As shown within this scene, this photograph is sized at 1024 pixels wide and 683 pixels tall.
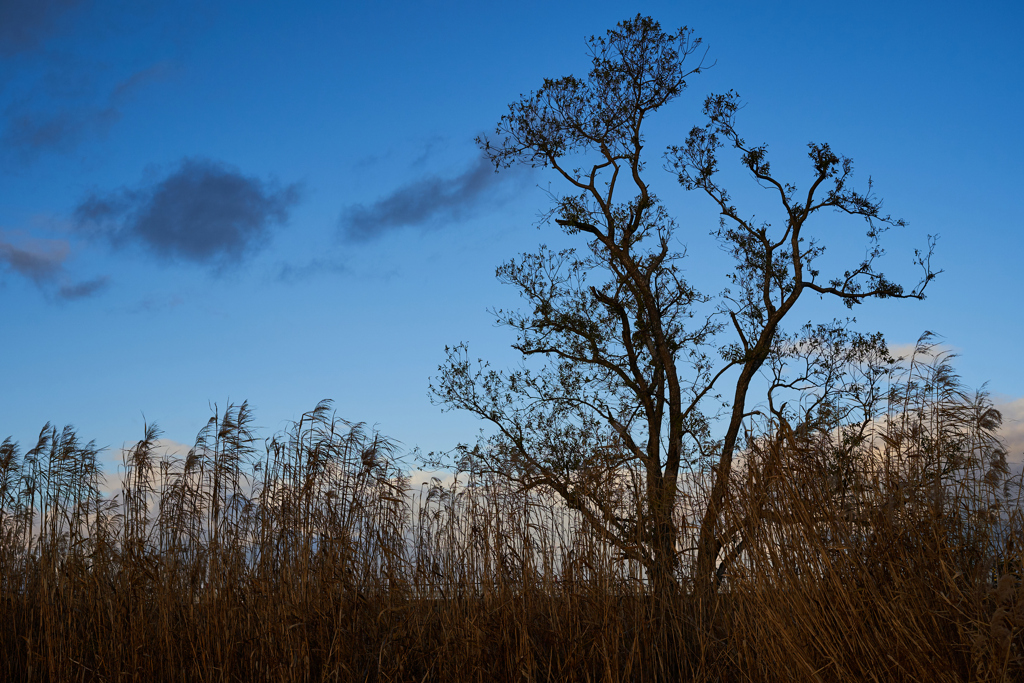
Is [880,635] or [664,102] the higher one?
[664,102]

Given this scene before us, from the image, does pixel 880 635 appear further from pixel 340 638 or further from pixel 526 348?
pixel 526 348

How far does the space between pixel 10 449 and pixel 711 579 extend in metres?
7.23

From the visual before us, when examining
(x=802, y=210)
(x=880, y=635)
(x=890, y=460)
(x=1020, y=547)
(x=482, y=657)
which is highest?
(x=802, y=210)

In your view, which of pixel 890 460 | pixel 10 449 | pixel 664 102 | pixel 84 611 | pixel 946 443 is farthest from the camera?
pixel 664 102

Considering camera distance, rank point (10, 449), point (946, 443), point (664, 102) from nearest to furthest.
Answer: point (946, 443) < point (10, 449) < point (664, 102)

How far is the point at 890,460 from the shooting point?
15.6ft

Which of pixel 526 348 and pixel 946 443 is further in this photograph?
pixel 526 348

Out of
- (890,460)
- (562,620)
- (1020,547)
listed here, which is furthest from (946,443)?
(562,620)

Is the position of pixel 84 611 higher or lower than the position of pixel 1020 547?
lower

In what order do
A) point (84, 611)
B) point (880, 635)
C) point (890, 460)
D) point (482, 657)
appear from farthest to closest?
point (84, 611) < point (482, 657) < point (890, 460) < point (880, 635)

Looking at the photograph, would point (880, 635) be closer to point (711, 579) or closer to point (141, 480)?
point (711, 579)

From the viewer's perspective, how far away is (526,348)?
51.0 feet

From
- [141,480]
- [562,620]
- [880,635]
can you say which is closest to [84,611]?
[141,480]

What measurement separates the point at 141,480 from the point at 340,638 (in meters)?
2.71
